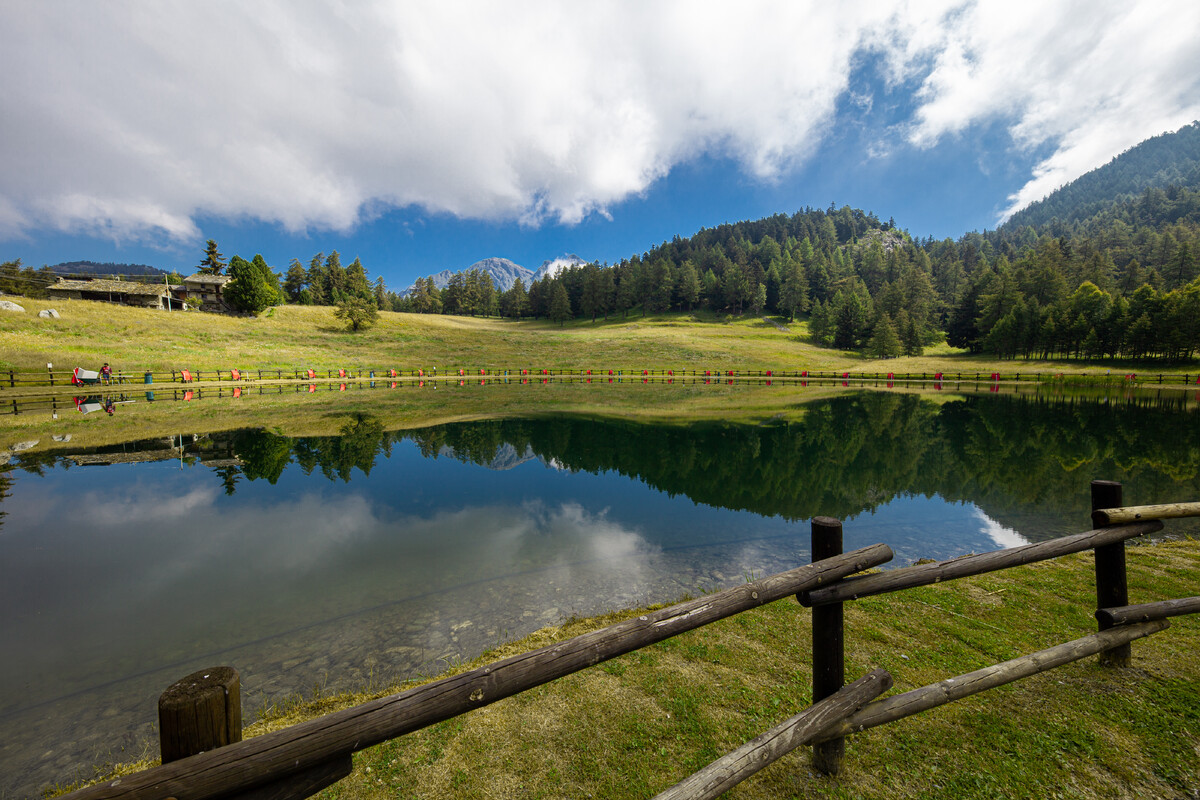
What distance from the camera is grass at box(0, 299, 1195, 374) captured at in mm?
51094

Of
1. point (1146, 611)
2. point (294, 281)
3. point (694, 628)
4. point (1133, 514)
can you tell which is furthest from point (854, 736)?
point (294, 281)

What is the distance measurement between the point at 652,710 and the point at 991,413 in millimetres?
42237

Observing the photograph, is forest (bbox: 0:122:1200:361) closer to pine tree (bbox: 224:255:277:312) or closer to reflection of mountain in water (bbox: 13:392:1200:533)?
pine tree (bbox: 224:255:277:312)

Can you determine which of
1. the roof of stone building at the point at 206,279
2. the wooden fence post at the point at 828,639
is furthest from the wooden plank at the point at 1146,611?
the roof of stone building at the point at 206,279

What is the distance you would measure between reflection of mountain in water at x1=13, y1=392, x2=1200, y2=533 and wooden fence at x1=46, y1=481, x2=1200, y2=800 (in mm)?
9157

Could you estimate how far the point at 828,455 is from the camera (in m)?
21.8

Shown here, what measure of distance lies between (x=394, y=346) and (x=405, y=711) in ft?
275

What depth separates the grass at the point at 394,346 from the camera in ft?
168

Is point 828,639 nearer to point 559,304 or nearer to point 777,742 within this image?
point 777,742

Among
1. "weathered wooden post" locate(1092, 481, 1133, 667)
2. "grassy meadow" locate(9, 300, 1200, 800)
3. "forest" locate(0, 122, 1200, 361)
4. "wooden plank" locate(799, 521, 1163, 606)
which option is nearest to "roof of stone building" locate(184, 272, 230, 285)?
"forest" locate(0, 122, 1200, 361)

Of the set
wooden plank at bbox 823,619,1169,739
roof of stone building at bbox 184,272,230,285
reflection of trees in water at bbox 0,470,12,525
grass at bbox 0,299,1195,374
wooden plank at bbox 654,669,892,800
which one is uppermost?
roof of stone building at bbox 184,272,230,285

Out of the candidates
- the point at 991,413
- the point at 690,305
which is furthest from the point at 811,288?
the point at 991,413

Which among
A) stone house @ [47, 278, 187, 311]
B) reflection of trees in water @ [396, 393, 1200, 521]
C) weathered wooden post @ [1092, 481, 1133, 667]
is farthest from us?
stone house @ [47, 278, 187, 311]

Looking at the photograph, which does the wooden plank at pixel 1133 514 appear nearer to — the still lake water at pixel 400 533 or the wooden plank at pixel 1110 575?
the wooden plank at pixel 1110 575
